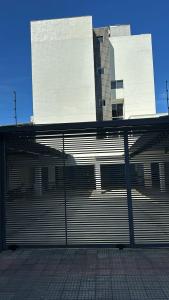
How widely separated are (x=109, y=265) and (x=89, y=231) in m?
1.64

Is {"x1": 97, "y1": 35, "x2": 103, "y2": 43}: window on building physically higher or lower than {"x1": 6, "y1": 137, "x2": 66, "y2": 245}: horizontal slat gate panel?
higher

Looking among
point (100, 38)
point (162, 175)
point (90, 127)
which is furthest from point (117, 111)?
point (90, 127)

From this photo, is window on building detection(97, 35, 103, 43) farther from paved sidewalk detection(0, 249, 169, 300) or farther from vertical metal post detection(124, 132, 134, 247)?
paved sidewalk detection(0, 249, 169, 300)

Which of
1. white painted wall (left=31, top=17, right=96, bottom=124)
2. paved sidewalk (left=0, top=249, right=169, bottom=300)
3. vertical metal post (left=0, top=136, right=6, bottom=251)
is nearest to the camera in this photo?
paved sidewalk (left=0, top=249, right=169, bottom=300)

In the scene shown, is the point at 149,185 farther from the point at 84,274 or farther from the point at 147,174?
the point at 84,274

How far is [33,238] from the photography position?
869cm

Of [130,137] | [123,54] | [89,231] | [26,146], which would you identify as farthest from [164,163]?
[123,54]

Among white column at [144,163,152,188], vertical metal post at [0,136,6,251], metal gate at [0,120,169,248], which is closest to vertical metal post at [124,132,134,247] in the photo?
metal gate at [0,120,169,248]

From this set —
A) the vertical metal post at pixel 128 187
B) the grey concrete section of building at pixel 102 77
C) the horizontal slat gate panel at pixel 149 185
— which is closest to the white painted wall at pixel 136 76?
the grey concrete section of building at pixel 102 77

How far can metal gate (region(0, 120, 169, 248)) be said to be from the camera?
8.45 meters

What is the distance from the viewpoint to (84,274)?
257 inches

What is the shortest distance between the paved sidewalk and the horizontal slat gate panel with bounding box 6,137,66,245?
1.27 ft

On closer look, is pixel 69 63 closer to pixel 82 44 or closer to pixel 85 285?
pixel 82 44

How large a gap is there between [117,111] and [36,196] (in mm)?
37232
